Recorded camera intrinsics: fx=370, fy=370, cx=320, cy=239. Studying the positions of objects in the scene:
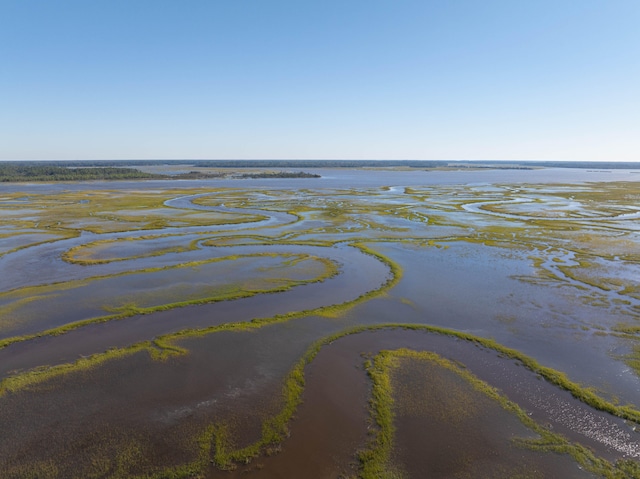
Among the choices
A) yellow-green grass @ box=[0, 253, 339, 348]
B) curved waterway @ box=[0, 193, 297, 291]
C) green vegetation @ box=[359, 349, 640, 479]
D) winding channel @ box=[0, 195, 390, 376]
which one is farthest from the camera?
curved waterway @ box=[0, 193, 297, 291]

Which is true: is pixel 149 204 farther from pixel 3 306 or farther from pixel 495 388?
pixel 495 388

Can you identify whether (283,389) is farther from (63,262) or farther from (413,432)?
(63,262)

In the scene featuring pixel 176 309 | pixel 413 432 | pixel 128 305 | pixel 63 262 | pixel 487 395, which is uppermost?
pixel 63 262

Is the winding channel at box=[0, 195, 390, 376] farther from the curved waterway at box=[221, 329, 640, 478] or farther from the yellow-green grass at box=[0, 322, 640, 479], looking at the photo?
the curved waterway at box=[221, 329, 640, 478]

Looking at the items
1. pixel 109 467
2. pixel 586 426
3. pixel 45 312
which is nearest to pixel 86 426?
pixel 109 467

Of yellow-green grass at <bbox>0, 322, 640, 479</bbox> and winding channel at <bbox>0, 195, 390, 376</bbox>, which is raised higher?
winding channel at <bbox>0, 195, 390, 376</bbox>

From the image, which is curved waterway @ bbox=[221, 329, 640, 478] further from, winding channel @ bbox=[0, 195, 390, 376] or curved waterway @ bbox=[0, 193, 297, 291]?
curved waterway @ bbox=[0, 193, 297, 291]

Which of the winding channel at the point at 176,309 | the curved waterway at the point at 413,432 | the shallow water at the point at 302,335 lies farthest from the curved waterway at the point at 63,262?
the curved waterway at the point at 413,432

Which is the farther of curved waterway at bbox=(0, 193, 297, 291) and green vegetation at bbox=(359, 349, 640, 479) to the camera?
curved waterway at bbox=(0, 193, 297, 291)

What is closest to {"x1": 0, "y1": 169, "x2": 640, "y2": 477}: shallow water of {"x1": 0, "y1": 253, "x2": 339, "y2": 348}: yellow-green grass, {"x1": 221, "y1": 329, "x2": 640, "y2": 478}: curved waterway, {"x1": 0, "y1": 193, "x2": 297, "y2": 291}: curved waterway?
{"x1": 221, "y1": 329, "x2": 640, "y2": 478}: curved waterway

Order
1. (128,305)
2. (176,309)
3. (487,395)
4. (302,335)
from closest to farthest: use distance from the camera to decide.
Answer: (487,395), (302,335), (176,309), (128,305)

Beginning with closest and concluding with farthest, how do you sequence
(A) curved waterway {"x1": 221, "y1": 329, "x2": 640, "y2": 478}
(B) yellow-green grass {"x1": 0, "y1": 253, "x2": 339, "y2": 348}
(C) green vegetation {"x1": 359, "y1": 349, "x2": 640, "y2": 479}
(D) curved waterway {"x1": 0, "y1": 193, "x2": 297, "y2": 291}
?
(C) green vegetation {"x1": 359, "y1": 349, "x2": 640, "y2": 479} → (A) curved waterway {"x1": 221, "y1": 329, "x2": 640, "y2": 478} → (B) yellow-green grass {"x1": 0, "y1": 253, "x2": 339, "y2": 348} → (D) curved waterway {"x1": 0, "y1": 193, "x2": 297, "y2": 291}

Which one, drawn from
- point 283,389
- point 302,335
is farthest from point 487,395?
point 302,335
